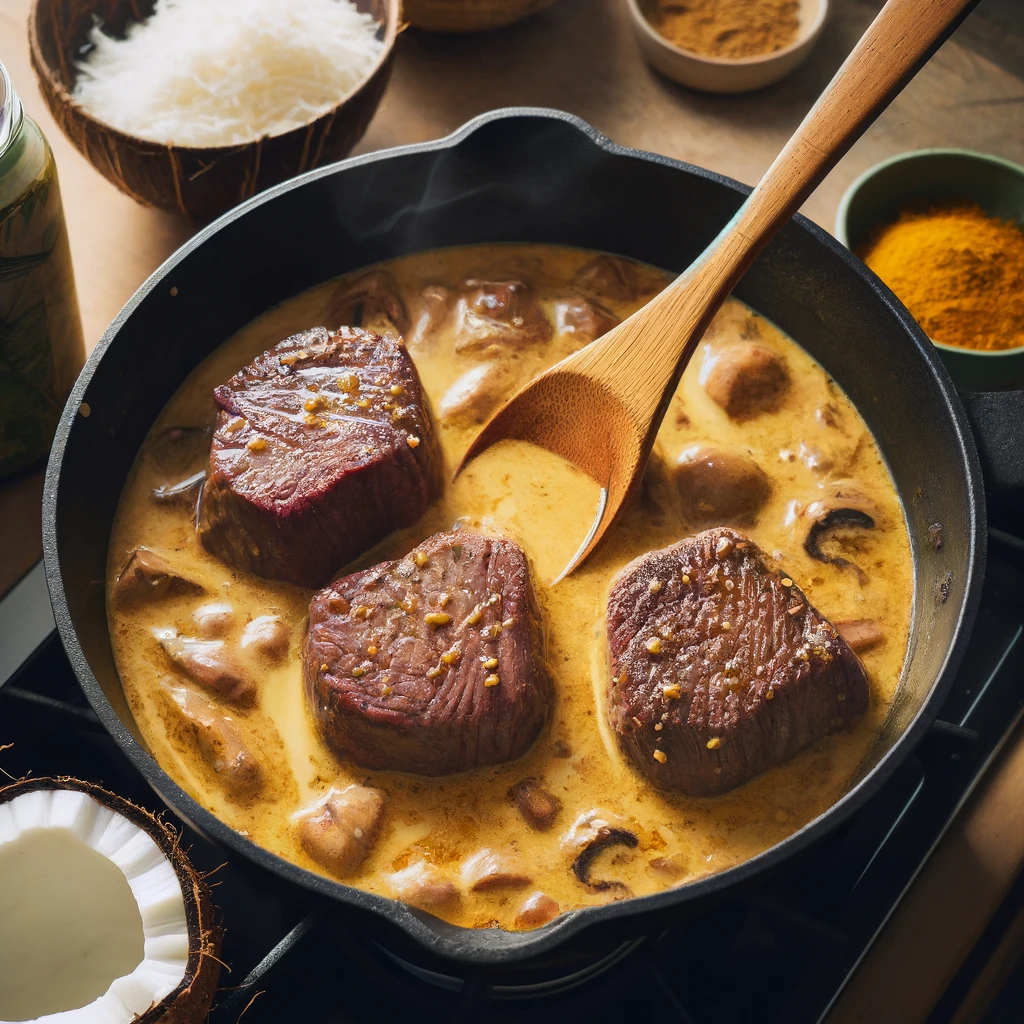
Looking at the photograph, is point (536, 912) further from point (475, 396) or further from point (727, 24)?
point (727, 24)

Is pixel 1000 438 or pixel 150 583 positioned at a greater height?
pixel 1000 438

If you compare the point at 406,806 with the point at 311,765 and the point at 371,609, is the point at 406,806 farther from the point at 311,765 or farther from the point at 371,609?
the point at 371,609

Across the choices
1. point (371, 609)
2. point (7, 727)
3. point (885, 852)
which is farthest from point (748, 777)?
point (7, 727)

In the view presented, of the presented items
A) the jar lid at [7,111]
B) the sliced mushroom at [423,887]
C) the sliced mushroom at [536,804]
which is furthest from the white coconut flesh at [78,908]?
the jar lid at [7,111]

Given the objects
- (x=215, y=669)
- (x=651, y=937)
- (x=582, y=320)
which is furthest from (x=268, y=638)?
(x=582, y=320)

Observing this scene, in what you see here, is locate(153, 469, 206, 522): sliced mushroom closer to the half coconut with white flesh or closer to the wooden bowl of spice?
the half coconut with white flesh

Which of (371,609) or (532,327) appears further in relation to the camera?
(532,327)

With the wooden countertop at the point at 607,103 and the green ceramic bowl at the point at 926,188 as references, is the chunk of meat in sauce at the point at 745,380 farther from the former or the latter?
the wooden countertop at the point at 607,103
